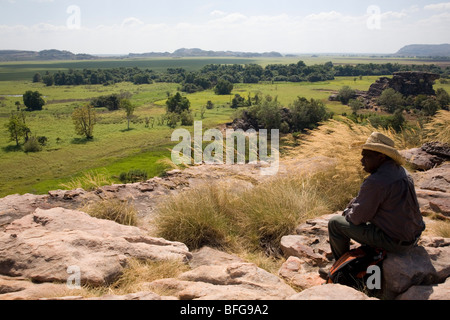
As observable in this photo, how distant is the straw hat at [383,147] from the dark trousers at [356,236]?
2.91 feet

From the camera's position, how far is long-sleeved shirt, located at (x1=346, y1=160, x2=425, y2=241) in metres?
3.65

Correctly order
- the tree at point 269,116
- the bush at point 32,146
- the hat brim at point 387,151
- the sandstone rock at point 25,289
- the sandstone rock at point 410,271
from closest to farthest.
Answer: the sandstone rock at point 25,289 → the sandstone rock at point 410,271 → the hat brim at point 387,151 → the bush at point 32,146 → the tree at point 269,116

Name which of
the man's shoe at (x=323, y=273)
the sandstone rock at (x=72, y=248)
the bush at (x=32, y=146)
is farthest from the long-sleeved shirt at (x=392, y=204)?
the bush at (x=32, y=146)

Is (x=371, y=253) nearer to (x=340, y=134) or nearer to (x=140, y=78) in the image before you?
(x=340, y=134)

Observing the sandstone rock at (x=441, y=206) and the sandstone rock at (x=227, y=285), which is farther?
the sandstone rock at (x=441, y=206)

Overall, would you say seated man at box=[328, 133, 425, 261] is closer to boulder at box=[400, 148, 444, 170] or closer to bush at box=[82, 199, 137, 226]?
bush at box=[82, 199, 137, 226]

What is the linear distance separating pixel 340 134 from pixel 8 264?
7.69 meters

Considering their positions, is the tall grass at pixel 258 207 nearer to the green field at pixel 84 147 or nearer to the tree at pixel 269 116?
the green field at pixel 84 147

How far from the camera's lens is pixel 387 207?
371 cm

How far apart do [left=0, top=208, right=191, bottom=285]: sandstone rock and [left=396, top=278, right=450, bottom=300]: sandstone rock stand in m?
2.96

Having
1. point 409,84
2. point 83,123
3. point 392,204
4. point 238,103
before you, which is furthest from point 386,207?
point 409,84

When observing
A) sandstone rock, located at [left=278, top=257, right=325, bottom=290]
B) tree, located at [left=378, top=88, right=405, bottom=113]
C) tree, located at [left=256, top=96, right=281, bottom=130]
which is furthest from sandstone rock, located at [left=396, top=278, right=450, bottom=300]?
tree, located at [left=378, top=88, right=405, bottom=113]

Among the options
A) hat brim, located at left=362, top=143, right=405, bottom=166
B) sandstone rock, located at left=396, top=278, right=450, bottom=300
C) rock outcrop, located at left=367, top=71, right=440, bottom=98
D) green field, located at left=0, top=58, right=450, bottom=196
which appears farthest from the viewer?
rock outcrop, located at left=367, top=71, right=440, bottom=98

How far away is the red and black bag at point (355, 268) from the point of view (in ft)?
12.1
